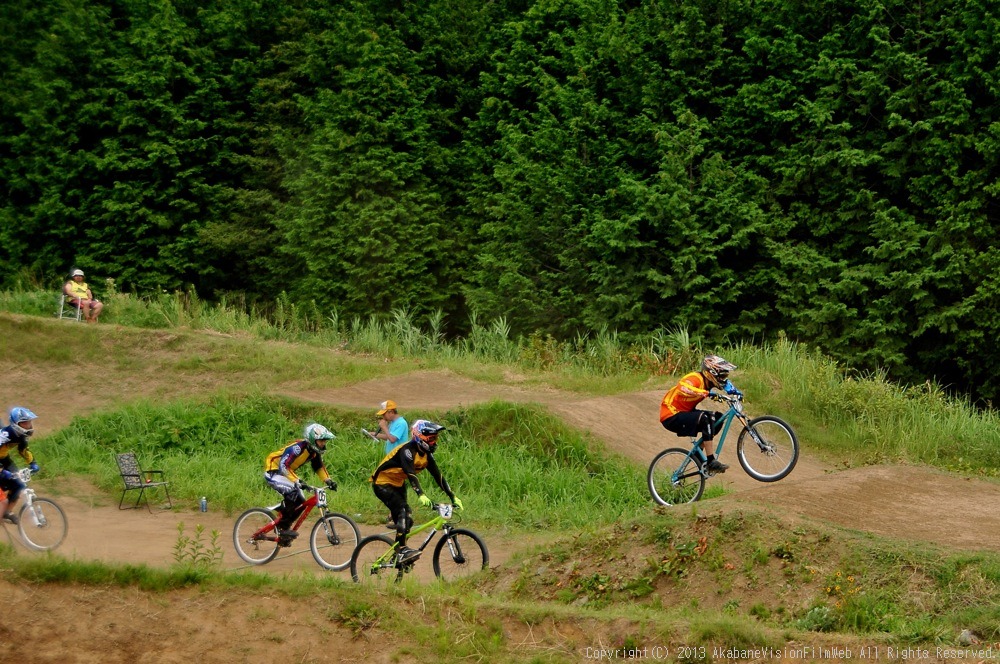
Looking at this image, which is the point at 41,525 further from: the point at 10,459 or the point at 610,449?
the point at 610,449

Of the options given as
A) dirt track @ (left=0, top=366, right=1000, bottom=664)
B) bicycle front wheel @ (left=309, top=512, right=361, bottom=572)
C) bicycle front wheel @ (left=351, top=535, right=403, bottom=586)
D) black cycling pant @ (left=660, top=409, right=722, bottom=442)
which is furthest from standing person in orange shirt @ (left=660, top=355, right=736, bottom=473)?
bicycle front wheel @ (left=309, top=512, right=361, bottom=572)

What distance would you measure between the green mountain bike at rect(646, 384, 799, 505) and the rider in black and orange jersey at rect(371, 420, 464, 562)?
11.3 ft

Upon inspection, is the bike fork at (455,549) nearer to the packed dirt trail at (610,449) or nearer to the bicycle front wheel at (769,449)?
the packed dirt trail at (610,449)

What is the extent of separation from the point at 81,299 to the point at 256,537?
1400cm

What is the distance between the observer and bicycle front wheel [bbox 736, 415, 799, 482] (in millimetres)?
14250

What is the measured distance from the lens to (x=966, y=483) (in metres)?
15.6

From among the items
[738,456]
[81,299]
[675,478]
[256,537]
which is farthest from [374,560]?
[81,299]

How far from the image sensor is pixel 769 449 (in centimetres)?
1424

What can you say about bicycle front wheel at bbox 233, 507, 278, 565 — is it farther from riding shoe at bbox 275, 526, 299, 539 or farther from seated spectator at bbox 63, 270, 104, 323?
seated spectator at bbox 63, 270, 104, 323

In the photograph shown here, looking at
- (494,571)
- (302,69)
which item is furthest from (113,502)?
(302,69)

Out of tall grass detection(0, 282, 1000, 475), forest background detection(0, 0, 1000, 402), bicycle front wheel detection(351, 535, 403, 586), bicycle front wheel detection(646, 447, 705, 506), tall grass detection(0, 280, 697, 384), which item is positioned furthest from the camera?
forest background detection(0, 0, 1000, 402)

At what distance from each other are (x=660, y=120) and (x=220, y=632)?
2106 centimetres

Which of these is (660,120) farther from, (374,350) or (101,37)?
(101,37)

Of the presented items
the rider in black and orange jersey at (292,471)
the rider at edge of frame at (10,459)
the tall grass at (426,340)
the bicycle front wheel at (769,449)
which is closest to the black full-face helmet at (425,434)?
the rider in black and orange jersey at (292,471)
